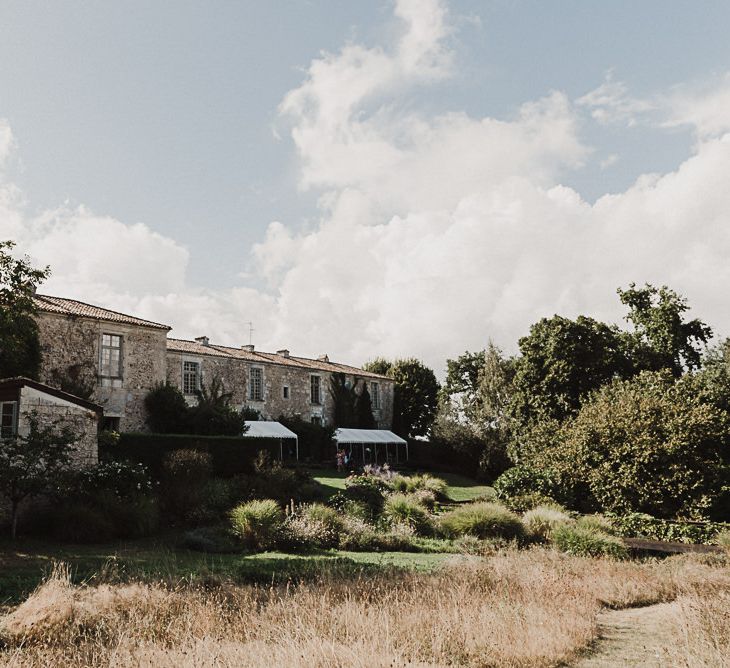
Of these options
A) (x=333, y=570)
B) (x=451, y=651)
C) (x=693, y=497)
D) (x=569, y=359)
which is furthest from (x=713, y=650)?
(x=569, y=359)

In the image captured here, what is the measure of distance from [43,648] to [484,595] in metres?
4.94

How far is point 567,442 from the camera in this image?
18.7 m

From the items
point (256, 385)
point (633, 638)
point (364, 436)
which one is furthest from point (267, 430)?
point (633, 638)

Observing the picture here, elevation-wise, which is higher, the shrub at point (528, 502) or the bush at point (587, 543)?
the shrub at point (528, 502)

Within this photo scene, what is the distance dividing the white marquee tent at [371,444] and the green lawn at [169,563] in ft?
67.6

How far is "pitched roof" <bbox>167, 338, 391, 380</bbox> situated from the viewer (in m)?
29.0

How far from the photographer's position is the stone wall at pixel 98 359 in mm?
21547

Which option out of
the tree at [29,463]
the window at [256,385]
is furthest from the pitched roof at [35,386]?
the window at [256,385]

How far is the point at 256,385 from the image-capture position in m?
31.7

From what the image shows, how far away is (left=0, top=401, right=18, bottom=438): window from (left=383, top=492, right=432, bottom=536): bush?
9282 mm

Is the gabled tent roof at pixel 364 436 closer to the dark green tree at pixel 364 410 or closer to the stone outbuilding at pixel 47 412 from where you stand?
the dark green tree at pixel 364 410

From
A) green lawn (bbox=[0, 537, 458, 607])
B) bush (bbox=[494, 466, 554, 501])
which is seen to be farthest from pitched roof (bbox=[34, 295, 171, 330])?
bush (bbox=[494, 466, 554, 501])

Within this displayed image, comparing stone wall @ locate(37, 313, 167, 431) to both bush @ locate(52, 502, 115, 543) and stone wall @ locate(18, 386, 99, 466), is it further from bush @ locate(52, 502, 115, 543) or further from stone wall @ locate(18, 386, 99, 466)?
bush @ locate(52, 502, 115, 543)

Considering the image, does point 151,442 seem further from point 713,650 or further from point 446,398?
point 446,398
